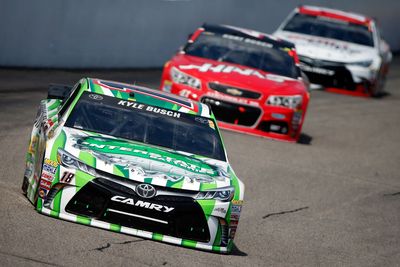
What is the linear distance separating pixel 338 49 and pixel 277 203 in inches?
409

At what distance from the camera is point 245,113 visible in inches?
571

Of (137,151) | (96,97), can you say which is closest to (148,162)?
(137,151)

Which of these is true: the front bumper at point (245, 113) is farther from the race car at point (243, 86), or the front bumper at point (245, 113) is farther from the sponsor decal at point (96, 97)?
the sponsor decal at point (96, 97)

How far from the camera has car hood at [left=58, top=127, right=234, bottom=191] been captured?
774cm

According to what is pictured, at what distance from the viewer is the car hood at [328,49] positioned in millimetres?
20438

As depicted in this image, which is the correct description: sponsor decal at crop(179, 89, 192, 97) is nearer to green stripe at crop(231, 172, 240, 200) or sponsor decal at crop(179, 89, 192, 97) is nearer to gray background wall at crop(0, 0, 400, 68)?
gray background wall at crop(0, 0, 400, 68)

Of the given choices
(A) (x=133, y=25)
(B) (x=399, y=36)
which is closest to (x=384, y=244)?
(A) (x=133, y=25)

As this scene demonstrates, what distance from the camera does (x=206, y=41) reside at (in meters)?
16.0

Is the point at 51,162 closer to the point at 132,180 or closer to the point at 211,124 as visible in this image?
the point at 132,180

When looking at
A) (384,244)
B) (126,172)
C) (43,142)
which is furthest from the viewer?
(384,244)

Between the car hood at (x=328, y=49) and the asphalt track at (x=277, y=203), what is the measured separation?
5.31 ft

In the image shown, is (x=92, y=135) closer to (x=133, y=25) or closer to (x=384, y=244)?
(x=384, y=244)

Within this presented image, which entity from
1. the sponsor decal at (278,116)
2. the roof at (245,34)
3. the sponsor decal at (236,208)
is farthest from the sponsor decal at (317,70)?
the sponsor decal at (236,208)

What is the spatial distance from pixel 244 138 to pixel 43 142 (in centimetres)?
652
